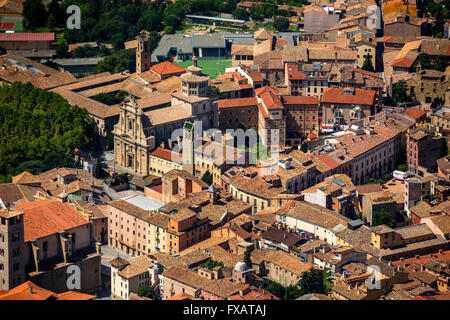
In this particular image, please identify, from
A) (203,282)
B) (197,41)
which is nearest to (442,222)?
(203,282)

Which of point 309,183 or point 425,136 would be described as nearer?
point 309,183

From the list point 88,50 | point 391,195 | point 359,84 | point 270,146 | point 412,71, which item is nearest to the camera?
point 391,195

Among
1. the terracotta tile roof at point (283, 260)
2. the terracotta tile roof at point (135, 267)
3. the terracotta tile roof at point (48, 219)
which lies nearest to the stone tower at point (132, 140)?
the terracotta tile roof at point (48, 219)

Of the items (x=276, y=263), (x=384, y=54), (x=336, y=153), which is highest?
(x=384, y=54)

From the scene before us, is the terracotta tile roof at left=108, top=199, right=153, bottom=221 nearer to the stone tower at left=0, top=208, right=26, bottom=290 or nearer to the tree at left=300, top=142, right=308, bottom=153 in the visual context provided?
the stone tower at left=0, top=208, right=26, bottom=290

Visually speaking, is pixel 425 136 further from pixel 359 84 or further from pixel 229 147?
pixel 229 147

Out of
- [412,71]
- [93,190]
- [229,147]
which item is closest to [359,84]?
[412,71]

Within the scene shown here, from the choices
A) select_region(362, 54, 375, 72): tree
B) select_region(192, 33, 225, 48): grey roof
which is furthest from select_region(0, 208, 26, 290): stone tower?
select_region(192, 33, 225, 48): grey roof
